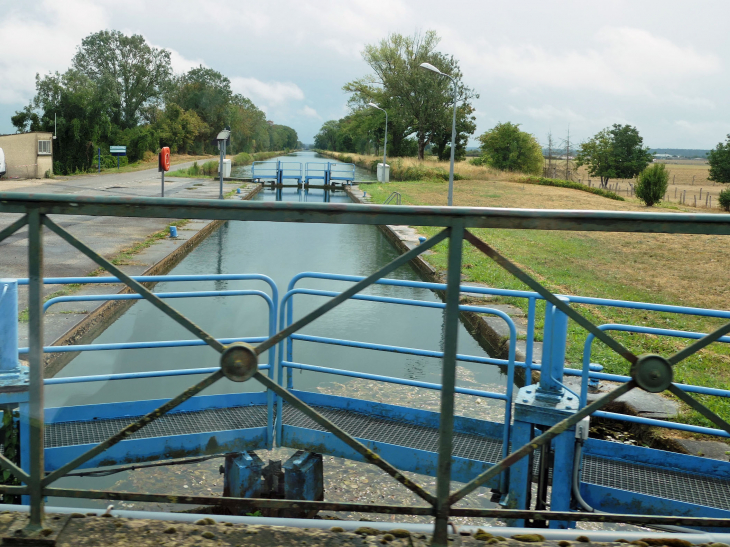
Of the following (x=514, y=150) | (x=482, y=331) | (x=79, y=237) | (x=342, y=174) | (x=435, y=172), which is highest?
(x=514, y=150)

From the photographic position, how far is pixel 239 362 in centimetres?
202

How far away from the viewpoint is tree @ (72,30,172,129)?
77438mm

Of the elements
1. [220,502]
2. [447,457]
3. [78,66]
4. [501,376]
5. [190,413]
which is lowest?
[501,376]

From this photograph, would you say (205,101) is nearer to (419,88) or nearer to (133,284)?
(419,88)

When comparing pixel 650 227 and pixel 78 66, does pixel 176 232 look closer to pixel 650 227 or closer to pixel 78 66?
pixel 650 227

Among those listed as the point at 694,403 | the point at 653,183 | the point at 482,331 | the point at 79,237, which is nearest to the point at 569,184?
the point at 653,183

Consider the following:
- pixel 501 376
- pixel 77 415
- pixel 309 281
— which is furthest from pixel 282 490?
pixel 309 281

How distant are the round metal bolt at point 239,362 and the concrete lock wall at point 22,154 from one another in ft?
114

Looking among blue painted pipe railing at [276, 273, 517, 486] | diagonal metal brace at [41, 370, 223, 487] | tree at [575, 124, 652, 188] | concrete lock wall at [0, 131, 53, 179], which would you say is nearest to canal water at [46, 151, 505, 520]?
blue painted pipe railing at [276, 273, 517, 486]

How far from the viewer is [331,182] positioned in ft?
129

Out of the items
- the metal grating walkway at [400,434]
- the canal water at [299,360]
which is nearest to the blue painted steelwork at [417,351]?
the metal grating walkway at [400,434]

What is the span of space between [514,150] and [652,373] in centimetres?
5297

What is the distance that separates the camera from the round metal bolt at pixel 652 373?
196 centimetres

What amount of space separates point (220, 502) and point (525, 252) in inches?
565
